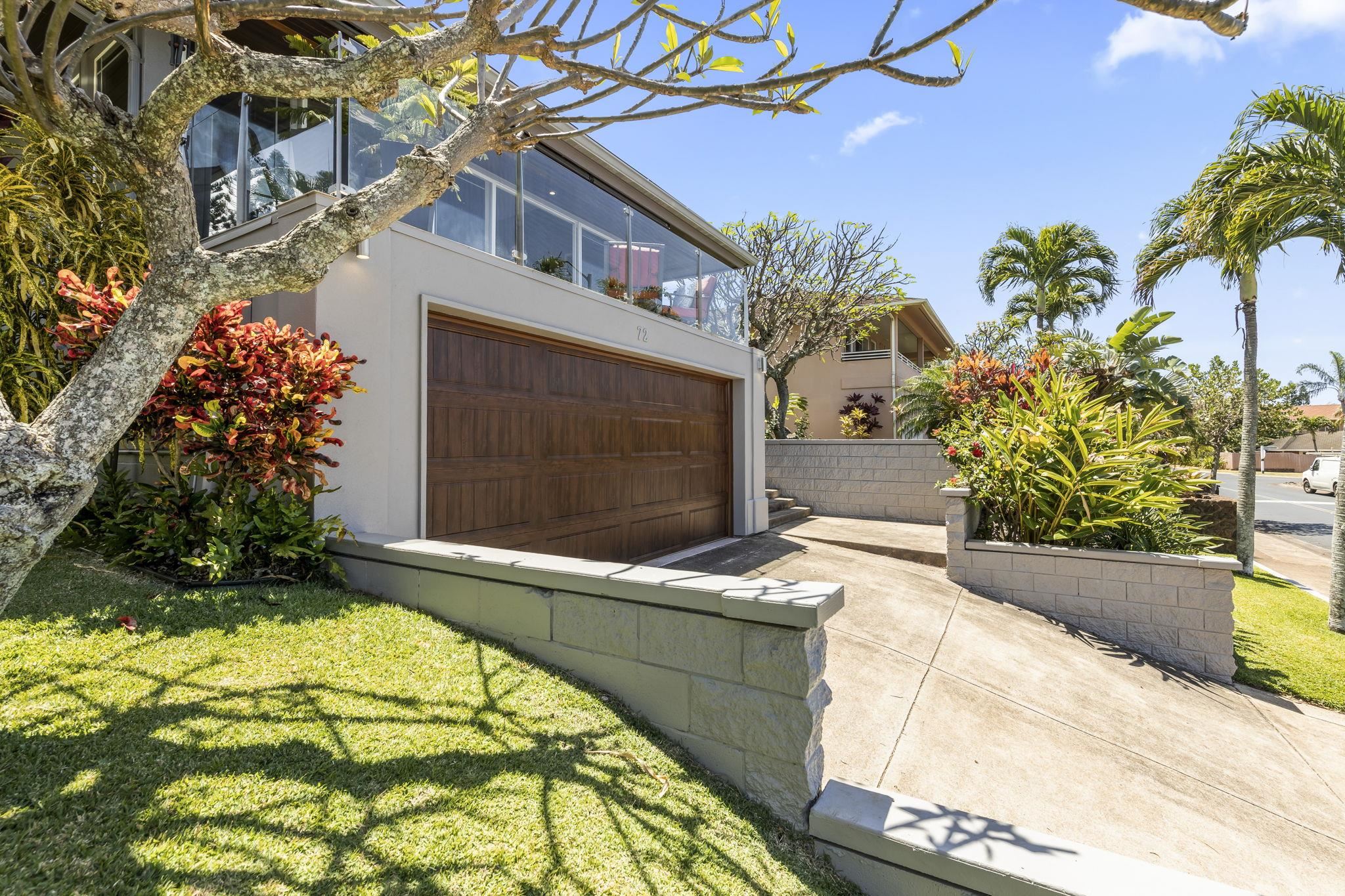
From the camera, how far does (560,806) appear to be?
7.04 feet

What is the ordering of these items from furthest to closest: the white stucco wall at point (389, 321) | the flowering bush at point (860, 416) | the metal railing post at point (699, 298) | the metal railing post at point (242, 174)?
the flowering bush at point (860, 416)
the metal railing post at point (699, 298)
the metal railing post at point (242, 174)
the white stucco wall at point (389, 321)

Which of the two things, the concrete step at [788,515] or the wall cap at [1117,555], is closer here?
the wall cap at [1117,555]

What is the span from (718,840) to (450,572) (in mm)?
2060

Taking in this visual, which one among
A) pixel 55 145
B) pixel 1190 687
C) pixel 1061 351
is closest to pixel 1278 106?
pixel 1061 351

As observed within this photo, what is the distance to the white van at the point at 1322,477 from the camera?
2650cm

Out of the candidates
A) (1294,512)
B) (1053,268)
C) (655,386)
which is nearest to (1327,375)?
(1294,512)

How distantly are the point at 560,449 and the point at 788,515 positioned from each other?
19.3 feet

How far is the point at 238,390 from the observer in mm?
3549

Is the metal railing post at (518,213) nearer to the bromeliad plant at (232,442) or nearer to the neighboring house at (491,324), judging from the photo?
the neighboring house at (491,324)

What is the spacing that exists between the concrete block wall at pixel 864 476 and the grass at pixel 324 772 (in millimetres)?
9289

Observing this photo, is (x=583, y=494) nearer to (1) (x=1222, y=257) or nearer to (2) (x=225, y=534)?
(2) (x=225, y=534)

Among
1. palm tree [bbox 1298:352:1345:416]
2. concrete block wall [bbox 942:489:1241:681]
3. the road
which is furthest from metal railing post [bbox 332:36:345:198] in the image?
palm tree [bbox 1298:352:1345:416]

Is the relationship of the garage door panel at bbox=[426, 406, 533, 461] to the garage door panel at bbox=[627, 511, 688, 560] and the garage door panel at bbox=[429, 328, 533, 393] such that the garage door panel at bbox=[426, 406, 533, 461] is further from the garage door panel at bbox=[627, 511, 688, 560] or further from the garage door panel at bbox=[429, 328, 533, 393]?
the garage door panel at bbox=[627, 511, 688, 560]

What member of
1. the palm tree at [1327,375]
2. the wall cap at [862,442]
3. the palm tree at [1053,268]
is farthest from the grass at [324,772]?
the palm tree at [1327,375]
